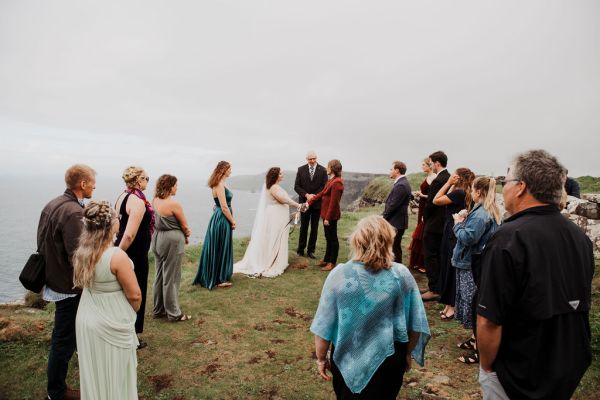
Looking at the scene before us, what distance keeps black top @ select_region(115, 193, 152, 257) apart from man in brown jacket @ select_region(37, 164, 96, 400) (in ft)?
3.28

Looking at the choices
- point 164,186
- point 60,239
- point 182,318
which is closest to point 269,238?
point 182,318

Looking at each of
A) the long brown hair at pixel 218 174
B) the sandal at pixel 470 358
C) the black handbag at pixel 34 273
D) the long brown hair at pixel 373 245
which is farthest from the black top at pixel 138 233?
the sandal at pixel 470 358

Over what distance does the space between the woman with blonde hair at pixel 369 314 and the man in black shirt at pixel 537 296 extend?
0.58 m

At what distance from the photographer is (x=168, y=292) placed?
240 inches

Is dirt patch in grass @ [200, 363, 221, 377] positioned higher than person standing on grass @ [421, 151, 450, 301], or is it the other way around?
person standing on grass @ [421, 151, 450, 301]

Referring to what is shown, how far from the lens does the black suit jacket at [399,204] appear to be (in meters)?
7.72

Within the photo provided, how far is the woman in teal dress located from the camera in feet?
24.4

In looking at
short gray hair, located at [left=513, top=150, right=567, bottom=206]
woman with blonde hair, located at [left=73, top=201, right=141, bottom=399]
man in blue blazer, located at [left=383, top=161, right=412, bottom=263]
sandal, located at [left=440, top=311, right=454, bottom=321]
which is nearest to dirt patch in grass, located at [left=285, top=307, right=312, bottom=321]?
sandal, located at [left=440, top=311, right=454, bottom=321]

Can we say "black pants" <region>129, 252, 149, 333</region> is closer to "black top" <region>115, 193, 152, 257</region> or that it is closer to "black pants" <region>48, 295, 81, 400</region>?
"black top" <region>115, 193, 152, 257</region>

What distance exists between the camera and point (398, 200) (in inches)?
304

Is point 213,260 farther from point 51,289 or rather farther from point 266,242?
point 51,289

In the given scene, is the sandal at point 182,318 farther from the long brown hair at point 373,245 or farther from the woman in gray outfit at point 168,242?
the long brown hair at point 373,245

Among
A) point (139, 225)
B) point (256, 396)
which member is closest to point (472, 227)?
point (256, 396)

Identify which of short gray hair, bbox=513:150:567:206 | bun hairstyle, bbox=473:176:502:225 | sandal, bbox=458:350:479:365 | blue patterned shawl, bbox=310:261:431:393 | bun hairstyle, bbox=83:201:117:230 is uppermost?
short gray hair, bbox=513:150:567:206
